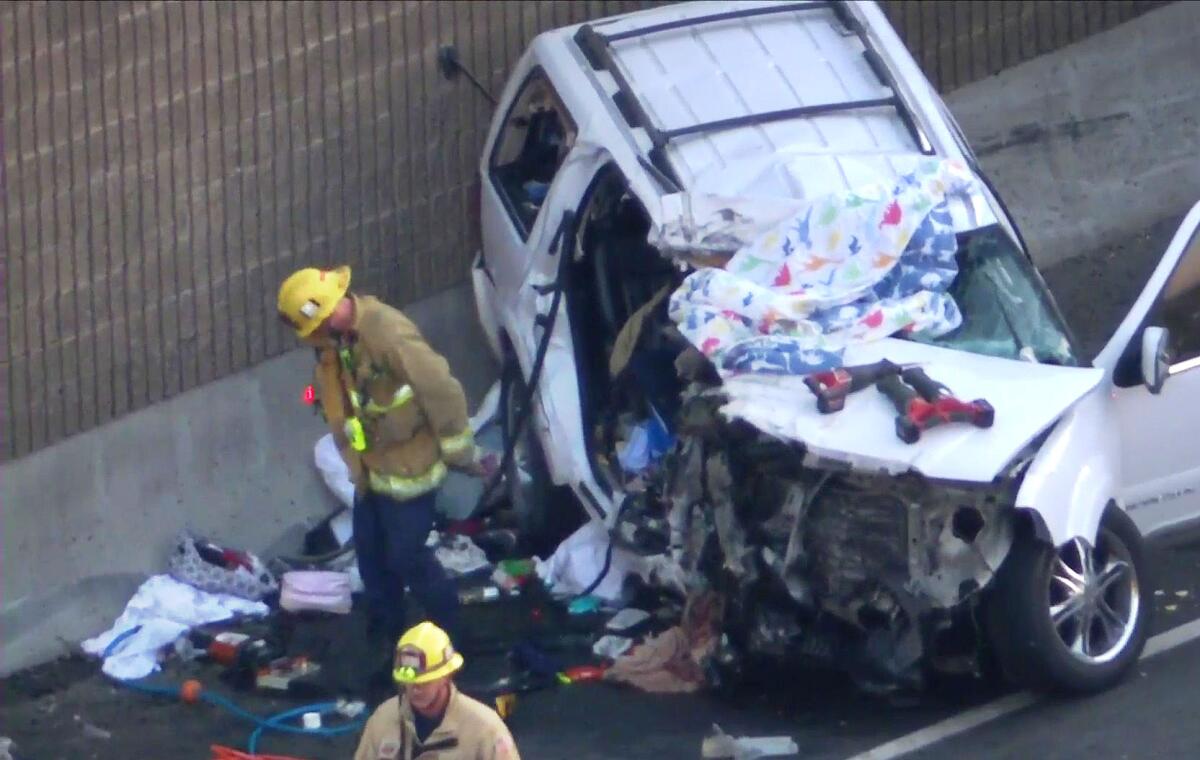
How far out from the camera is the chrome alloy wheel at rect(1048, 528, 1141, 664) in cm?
781

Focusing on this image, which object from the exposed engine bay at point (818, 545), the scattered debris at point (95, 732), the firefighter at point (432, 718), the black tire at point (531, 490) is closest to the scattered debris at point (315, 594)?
the black tire at point (531, 490)

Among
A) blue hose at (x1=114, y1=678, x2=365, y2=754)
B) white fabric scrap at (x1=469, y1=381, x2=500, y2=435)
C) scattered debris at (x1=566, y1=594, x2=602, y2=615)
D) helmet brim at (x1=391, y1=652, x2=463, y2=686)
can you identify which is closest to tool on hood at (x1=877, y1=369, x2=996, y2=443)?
helmet brim at (x1=391, y1=652, x2=463, y2=686)

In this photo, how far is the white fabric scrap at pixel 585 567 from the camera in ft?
30.9

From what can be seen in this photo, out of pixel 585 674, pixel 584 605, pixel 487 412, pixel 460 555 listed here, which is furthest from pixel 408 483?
pixel 487 412

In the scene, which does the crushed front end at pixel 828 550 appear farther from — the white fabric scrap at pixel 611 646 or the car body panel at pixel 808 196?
the white fabric scrap at pixel 611 646

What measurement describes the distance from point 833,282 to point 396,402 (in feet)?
5.42

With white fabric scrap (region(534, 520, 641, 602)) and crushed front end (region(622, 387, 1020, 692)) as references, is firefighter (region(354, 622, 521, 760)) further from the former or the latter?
white fabric scrap (region(534, 520, 641, 602))

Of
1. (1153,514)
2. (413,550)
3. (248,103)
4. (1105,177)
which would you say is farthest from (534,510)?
(1105,177)

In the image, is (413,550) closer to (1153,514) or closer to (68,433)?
(68,433)

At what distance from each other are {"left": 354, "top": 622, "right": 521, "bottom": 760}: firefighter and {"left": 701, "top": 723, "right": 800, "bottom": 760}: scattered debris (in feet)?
4.94

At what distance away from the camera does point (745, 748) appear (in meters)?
7.82

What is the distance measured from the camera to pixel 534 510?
399 inches

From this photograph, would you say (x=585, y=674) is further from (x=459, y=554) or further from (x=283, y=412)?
(x=283, y=412)

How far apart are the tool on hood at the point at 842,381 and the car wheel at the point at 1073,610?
0.72 metres
